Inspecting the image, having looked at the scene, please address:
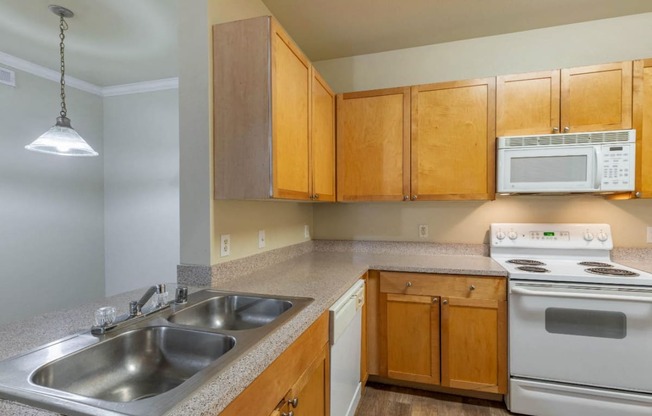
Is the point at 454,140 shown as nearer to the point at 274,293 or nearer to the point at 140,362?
the point at 274,293

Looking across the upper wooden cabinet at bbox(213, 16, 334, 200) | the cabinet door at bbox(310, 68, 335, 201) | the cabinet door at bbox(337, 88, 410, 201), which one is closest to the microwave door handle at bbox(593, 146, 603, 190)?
the cabinet door at bbox(337, 88, 410, 201)

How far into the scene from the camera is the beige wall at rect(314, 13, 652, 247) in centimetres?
231

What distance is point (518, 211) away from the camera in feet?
8.15

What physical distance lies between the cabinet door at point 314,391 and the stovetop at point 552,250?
1.28 m

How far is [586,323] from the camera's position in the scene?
184 centimetres

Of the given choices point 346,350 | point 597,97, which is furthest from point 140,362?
point 597,97

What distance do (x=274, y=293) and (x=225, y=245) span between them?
45 cm

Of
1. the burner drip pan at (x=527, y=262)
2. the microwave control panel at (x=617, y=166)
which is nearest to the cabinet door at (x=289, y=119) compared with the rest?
the burner drip pan at (x=527, y=262)

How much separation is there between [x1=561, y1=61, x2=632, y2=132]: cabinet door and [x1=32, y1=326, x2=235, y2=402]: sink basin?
96.3 inches

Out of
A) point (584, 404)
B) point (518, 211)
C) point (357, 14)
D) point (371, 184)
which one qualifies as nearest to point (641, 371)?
point (584, 404)

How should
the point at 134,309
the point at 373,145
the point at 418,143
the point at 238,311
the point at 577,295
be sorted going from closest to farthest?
the point at 134,309
the point at 238,311
the point at 577,295
the point at 418,143
the point at 373,145

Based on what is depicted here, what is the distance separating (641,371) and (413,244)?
1.48 metres

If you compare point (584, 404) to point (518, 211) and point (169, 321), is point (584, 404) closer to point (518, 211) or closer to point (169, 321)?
point (518, 211)

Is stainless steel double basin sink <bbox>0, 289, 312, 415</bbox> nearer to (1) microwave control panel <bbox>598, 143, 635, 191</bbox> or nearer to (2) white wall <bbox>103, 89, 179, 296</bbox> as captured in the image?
(1) microwave control panel <bbox>598, 143, 635, 191</bbox>
